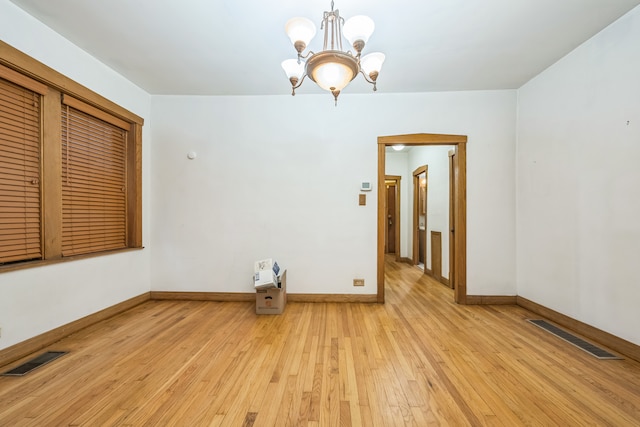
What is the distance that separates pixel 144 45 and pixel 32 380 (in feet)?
9.66

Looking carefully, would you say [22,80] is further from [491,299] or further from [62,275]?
[491,299]

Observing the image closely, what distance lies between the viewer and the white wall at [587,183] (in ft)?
7.02

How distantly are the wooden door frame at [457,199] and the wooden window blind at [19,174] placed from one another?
3.51 m

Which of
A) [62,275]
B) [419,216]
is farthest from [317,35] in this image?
[419,216]

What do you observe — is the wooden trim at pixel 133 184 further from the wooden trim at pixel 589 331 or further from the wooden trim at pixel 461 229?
the wooden trim at pixel 589 331

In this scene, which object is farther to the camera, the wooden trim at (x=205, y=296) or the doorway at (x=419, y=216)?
the doorway at (x=419, y=216)

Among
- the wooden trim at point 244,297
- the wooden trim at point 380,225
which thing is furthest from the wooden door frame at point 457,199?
the wooden trim at point 244,297

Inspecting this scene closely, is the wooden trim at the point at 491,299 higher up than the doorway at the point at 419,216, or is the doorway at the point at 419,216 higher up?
the doorway at the point at 419,216

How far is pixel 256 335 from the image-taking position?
249 centimetres

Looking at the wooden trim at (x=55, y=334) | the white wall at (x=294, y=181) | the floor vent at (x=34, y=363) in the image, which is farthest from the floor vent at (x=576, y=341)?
the wooden trim at (x=55, y=334)

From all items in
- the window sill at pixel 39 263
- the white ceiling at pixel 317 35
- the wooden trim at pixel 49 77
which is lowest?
the window sill at pixel 39 263

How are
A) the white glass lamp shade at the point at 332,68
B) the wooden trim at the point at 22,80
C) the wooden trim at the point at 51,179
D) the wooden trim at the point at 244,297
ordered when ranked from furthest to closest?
1. the wooden trim at the point at 244,297
2. the wooden trim at the point at 51,179
3. the wooden trim at the point at 22,80
4. the white glass lamp shade at the point at 332,68

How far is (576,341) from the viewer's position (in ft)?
7.76

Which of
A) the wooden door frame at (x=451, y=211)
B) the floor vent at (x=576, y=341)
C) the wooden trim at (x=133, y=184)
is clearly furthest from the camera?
the wooden door frame at (x=451, y=211)
